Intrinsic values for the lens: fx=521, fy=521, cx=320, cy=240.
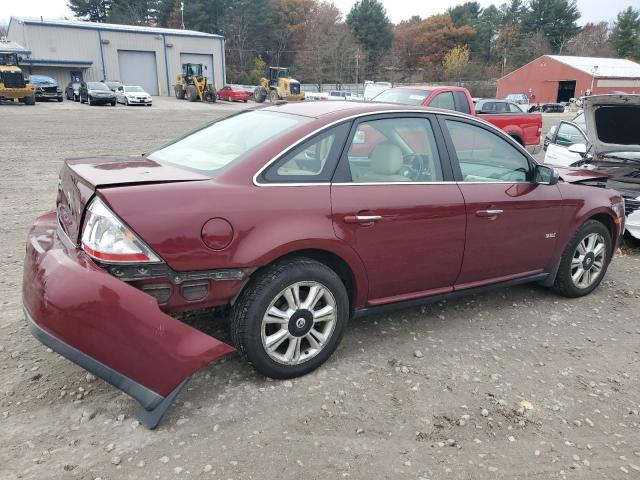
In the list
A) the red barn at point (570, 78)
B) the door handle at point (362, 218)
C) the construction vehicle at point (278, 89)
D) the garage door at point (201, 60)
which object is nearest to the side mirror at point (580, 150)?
the door handle at point (362, 218)

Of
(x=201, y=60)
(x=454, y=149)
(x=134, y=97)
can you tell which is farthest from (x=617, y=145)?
(x=201, y=60)

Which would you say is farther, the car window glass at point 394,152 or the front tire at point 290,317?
the car window glass at point 394,152

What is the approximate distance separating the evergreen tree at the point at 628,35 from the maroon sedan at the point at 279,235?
95.4 meters

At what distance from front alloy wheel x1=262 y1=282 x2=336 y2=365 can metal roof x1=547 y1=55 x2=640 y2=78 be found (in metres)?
66.3

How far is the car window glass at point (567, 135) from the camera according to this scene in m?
8.86

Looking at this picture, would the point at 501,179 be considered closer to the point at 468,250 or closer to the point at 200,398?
the point at 468,250

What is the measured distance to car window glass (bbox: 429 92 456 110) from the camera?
10.3 metres

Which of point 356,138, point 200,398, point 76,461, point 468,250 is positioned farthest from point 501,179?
point 76,461

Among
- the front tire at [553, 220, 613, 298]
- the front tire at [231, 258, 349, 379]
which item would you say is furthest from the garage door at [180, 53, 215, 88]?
the front tire at [231, 258, 349, 379]

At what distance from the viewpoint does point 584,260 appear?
4629 mm

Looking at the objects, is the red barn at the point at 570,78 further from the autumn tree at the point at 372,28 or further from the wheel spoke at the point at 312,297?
the wheel spoke at the point at 312,297

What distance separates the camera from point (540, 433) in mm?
2820

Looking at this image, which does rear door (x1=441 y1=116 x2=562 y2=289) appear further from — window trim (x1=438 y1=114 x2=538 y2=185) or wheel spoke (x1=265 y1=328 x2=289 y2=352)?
wheel spoke (x1=265 y1=328 x2=289 y2=352)

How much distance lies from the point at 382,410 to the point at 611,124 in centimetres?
547
